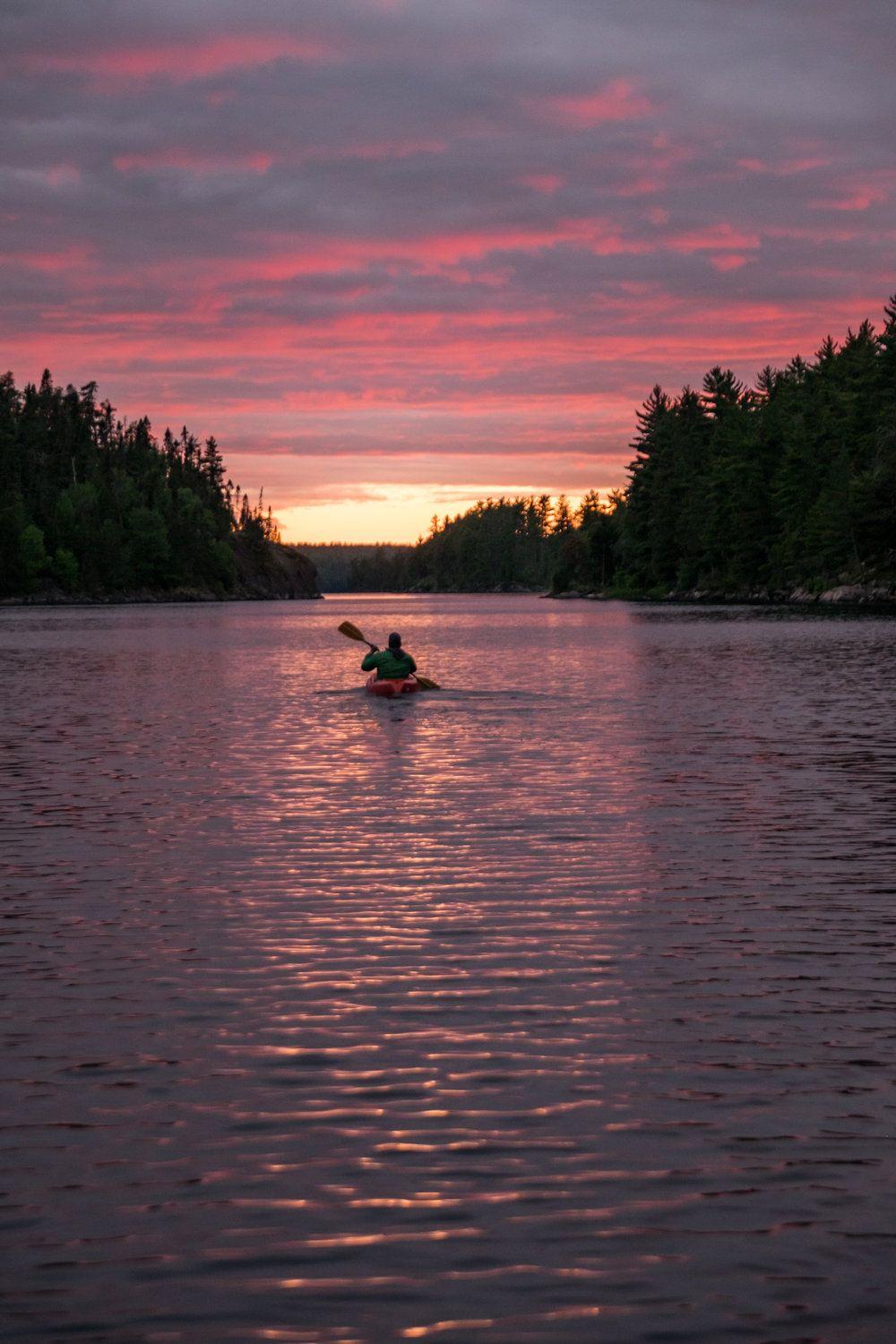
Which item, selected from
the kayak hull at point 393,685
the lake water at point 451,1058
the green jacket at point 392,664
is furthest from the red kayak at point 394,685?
the lake water at point 451,1058

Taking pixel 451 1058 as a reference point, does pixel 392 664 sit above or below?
above

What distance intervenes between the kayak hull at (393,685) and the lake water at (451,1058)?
1865cm

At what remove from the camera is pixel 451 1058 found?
9711mm

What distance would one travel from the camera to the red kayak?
1736 inches

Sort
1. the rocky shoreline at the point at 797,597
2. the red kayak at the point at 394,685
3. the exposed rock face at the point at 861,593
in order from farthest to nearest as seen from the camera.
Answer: the rocky shoreline at the point at 797,597
the exposed rock face at the point at 861,593
the red kayak at the point at 394,685

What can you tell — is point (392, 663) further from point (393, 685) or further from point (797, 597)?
point (797, 597)

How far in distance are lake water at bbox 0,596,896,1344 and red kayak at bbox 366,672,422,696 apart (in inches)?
734

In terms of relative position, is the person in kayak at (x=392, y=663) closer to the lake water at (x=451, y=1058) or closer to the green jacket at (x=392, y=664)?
the green jacket at (x=392, y=664)

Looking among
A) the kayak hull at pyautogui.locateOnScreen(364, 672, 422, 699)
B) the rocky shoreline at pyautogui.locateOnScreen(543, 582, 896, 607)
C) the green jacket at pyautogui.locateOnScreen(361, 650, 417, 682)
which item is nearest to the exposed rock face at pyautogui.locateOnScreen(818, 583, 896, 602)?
the rocky shoreline at pyautogui.locateOnScreen(543, 582, 896, 607)

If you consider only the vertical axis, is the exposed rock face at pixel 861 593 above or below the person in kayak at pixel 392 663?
above

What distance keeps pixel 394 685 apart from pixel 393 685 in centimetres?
4

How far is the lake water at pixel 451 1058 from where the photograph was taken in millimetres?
6566

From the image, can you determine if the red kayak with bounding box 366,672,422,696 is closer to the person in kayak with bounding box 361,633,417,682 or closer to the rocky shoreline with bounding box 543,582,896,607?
the person in kayak with bounding box 361,633,417,682

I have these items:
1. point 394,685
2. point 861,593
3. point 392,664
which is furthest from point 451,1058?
point 861,593
